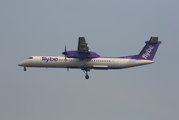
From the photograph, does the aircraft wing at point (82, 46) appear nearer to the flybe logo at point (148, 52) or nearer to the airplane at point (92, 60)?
the airplane at point (92, 60)

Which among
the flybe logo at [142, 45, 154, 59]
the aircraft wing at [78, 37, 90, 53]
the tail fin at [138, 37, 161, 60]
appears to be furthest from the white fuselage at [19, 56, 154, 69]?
the aircraft wing at [78, 37, 90, 53]

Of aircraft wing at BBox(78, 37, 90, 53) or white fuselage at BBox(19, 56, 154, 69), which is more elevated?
aircraft wing at BBox(78, 37, 90, 53)

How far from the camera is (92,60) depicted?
32000mm

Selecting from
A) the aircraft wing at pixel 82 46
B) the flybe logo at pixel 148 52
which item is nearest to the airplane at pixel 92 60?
the flybe logo at pixel 148 52

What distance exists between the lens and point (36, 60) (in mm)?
32594

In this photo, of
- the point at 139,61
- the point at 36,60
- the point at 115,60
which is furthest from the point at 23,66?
the point at 139,61

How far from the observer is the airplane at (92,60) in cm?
3156

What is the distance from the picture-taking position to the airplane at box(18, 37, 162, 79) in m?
31.6

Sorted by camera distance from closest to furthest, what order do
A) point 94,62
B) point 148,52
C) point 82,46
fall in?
point 82,46 < point 94,62 < point 148,52

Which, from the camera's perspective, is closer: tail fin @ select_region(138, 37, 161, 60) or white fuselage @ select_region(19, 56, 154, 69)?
white fuselage @ select_region(19, 56, 154, 69)

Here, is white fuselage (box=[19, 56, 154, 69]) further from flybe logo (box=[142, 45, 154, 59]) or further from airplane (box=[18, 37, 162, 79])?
flybe logo (box=[142, 45, 154, 59])

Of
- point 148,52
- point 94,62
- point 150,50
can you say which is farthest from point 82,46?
point 150,50

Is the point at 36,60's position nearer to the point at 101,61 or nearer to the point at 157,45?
the point at 101,61

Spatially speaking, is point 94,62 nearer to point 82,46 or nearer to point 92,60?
point 92,60
